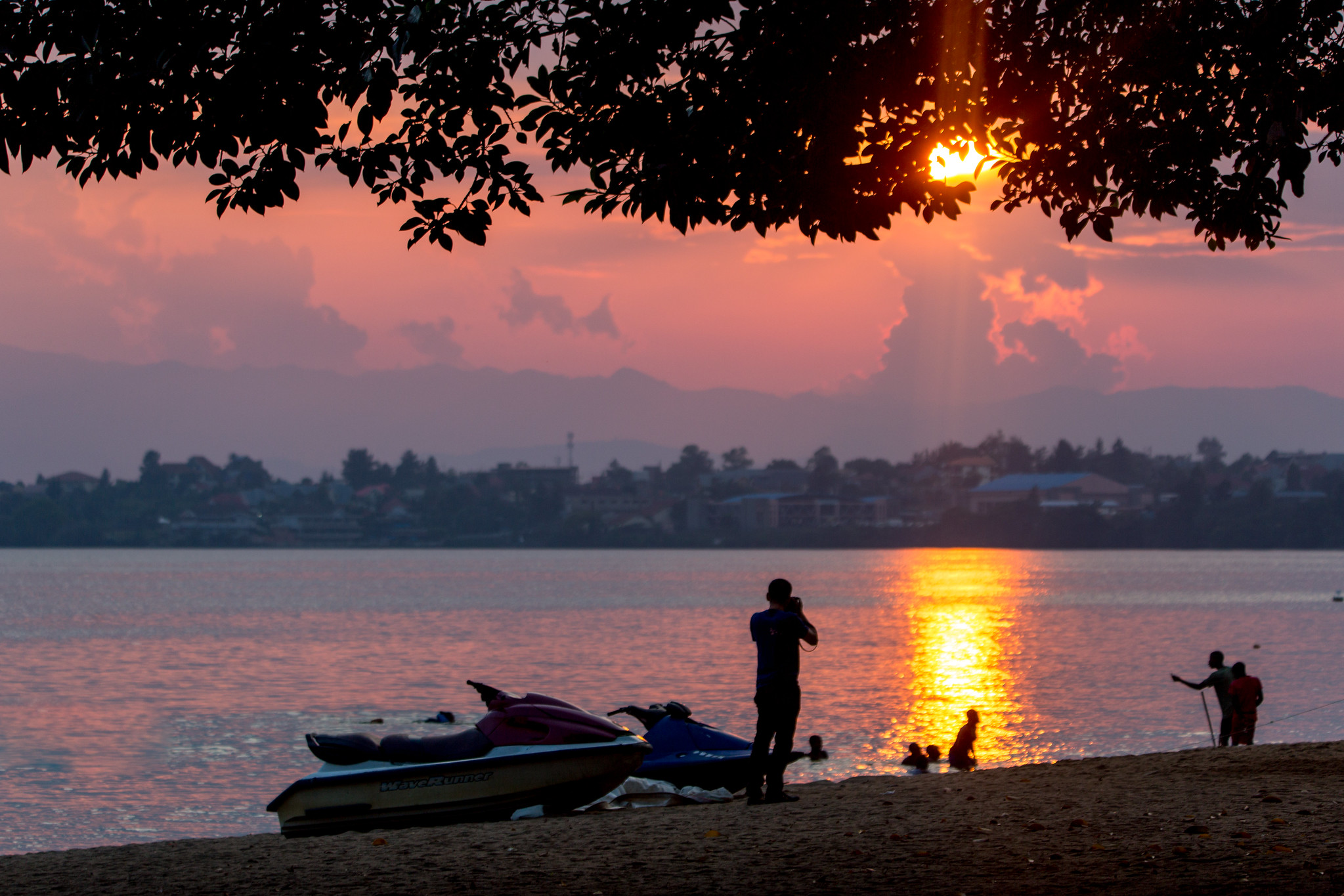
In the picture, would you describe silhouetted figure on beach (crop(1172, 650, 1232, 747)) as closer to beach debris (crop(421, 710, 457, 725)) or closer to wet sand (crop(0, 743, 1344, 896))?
wet sand (crop(0, 743, 1344, 896))

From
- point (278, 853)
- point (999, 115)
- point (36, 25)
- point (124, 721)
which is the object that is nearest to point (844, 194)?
point (999, 115)

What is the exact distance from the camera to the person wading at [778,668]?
10477mm

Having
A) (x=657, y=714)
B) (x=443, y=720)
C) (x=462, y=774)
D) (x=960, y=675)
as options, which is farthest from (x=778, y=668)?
(x=960, y=675)

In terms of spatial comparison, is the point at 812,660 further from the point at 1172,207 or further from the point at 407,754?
the point at 1172,207

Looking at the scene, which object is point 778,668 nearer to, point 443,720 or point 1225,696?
point 1225,696

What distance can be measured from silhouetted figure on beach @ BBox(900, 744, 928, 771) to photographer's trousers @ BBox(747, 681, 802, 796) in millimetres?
12039

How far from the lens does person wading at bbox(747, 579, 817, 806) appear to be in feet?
34.4

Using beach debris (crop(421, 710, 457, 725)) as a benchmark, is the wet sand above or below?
above

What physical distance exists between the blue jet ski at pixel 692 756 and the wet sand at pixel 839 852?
14.0 ft

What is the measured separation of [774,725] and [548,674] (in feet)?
115

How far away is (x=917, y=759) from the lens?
22578mm

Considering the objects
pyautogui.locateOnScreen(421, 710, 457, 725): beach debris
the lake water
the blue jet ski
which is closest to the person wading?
the blue jet ski

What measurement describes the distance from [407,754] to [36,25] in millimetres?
8974

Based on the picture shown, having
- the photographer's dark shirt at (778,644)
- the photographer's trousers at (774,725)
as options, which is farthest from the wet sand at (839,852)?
the photographer's dark shirt at (778,644)
